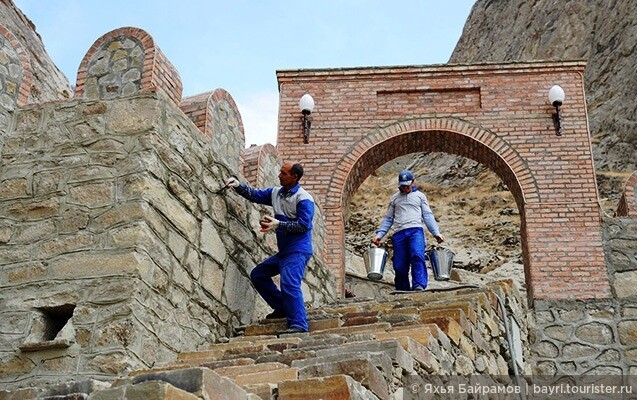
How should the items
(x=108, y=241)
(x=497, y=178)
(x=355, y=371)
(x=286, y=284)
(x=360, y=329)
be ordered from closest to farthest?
(x=355, y=371) → (x=108, y=241) → (x=360, y=329) → (x=286, y=284) → (x=497, y=178)

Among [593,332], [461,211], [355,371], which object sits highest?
[461,211]

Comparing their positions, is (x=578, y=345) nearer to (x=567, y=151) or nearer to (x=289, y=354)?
(x=567, y=151)

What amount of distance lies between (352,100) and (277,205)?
5135mm

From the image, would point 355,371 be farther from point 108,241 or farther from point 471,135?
point 471,135

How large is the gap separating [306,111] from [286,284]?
5411mm

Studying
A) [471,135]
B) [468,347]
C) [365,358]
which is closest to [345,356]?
[365,358]

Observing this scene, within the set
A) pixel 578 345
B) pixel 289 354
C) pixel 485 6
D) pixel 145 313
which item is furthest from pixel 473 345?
pixel 485 6

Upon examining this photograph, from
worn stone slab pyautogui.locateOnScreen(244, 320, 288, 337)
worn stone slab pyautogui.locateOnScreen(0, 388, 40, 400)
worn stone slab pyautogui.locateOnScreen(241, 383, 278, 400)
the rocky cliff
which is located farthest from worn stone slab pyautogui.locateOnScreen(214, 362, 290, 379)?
the rocky cliff

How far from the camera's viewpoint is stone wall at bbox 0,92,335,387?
18.4ft

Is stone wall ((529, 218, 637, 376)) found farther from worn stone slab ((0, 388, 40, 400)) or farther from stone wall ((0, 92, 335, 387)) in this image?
worn stone slab ((0, 388, 40, 400))

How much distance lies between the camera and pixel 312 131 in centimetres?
1192

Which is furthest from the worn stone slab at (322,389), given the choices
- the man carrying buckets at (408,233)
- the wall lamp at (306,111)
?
the wall lamp at (306,111)

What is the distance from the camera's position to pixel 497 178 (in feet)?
71.7

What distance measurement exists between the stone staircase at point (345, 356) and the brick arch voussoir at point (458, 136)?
9.70 feet
